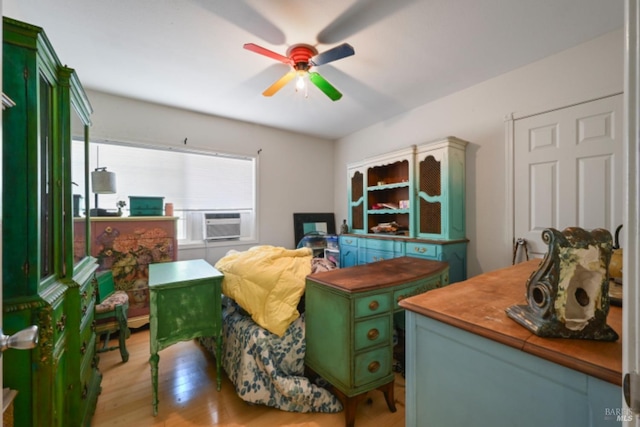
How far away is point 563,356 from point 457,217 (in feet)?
8.06

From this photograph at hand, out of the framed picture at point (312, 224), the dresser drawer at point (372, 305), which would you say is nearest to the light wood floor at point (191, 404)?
the dresser drawer at point (372, 305)

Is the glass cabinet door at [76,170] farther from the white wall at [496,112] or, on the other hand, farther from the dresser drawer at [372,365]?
the white wall at [496,112]

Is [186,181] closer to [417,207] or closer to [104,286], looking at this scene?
[104,286]

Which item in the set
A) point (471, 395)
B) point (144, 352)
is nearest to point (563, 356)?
point (471, 395)

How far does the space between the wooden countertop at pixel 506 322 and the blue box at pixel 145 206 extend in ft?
9.82

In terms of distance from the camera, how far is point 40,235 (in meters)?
1.12

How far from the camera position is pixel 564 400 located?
623 mm

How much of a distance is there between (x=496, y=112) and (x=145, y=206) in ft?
12.8

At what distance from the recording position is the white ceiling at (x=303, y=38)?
1.74 metres

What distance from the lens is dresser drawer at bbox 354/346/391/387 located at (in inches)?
58.2

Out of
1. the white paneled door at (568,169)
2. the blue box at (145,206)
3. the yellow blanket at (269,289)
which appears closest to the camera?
the yellow blanket at (269,289)

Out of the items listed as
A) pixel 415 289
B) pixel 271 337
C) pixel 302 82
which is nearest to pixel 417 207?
pixel 415 289

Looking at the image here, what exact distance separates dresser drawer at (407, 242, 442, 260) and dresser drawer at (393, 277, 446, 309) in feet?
3.00

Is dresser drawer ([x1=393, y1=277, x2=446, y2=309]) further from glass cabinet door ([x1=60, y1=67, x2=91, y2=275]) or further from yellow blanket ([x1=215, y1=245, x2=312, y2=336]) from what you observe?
glass cabinet door ([x1=60, y1=67, x2=91, y2=275])
